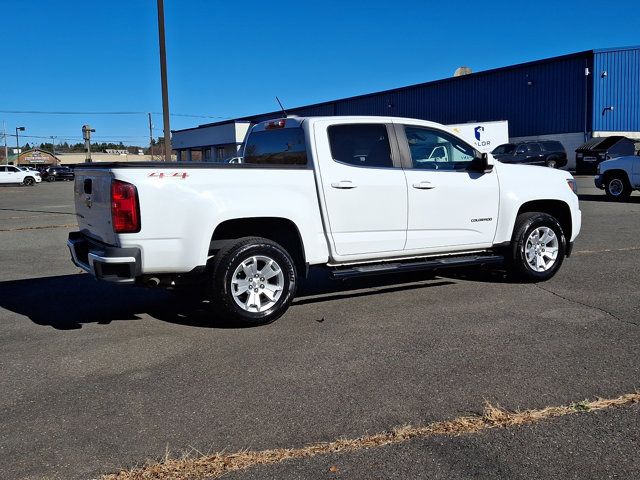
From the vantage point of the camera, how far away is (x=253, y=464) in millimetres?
3180

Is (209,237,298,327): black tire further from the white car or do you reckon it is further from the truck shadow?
the white car

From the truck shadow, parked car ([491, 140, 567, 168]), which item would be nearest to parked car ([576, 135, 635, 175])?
parked car ([491, 140, 567, 168])

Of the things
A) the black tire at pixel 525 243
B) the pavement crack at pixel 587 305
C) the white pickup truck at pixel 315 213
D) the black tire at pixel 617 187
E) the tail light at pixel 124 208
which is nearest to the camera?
Result: the tail light at pixel 124 208

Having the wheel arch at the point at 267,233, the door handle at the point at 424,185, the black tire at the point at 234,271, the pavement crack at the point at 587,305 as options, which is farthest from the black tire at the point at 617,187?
the black tire at the point at 234,271

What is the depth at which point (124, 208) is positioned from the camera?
201 inches

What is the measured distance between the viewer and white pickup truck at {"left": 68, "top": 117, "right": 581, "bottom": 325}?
5250 mm

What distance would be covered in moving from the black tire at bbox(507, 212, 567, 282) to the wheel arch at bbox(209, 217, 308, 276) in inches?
105

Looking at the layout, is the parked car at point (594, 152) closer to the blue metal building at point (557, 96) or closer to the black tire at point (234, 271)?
the blue metal building at point (557, 96)

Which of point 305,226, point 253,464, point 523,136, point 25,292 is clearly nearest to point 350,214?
point 305,226

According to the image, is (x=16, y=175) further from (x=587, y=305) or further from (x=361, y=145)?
(x=587, y=305)

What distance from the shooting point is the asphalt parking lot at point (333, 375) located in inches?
128

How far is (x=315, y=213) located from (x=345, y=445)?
9.83ft

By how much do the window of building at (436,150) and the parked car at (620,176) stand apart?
13.3 m

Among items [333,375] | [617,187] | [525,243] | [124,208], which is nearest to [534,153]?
[617,187]
